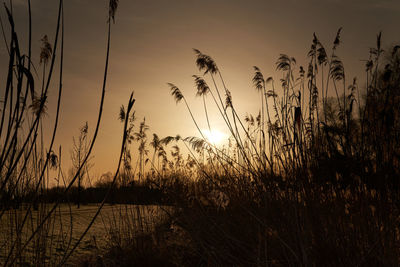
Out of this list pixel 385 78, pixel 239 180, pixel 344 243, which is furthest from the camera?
pixel 239 180

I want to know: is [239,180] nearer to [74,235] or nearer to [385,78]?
[385,78]

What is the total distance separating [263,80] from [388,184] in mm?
1906

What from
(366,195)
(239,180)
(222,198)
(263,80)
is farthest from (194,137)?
(366,195)

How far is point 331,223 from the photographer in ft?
7.65

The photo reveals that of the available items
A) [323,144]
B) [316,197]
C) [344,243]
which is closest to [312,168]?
[323,144]

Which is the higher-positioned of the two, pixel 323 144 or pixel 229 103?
pixel 229 103

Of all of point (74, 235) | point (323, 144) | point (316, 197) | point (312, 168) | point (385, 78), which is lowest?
point (74, 235)

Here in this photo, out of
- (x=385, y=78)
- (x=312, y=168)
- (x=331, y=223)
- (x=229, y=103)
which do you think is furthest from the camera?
(x=229, y=103)

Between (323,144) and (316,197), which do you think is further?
(323,144)

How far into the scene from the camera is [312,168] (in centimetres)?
296

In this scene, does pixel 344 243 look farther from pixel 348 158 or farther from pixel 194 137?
pixel 194 137

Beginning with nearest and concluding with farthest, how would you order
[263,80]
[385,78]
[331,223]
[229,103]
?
[331,223], [385,78], [229,103], [263,80]

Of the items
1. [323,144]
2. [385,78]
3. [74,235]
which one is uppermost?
[385,78]

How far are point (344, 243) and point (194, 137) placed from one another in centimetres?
211
